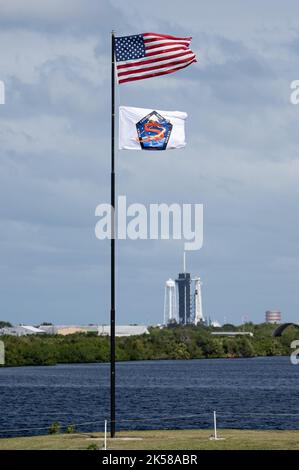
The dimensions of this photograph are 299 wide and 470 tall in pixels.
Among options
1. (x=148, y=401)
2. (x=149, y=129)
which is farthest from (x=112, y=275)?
(x=148, y=401)

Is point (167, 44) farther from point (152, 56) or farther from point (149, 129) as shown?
point (149, 129)

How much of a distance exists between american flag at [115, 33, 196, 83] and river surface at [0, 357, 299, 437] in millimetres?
17104

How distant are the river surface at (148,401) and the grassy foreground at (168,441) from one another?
30.8ft

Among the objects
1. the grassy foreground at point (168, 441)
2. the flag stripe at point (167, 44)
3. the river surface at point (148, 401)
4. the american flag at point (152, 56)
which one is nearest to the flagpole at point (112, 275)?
the american flag at point (152, 56)

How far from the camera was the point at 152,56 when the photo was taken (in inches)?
1539

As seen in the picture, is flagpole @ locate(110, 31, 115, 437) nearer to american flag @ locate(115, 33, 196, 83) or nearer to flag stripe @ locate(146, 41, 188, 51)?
american flag @ locate(115, 33, 196, 83)

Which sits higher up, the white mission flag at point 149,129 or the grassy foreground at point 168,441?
the white mission flag at point 149,129

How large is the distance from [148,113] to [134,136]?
98cm

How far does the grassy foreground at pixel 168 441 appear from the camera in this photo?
35.5 metres

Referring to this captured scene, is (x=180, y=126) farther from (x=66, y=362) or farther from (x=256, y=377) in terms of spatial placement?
(x=66, y=362)

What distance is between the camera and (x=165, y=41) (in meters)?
39.2

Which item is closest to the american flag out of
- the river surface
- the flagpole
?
the flagpole

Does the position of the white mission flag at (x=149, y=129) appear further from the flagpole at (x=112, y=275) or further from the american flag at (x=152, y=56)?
the american flag at (x=152, y=56)
